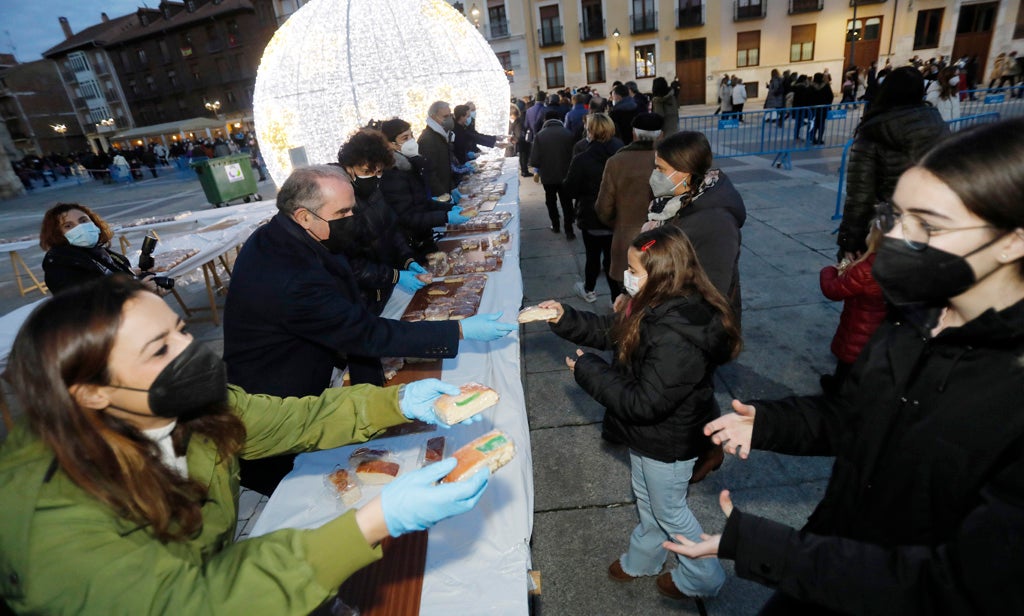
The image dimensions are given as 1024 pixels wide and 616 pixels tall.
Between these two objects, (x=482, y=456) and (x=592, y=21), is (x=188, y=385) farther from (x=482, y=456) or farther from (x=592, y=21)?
(x=592, y=21)

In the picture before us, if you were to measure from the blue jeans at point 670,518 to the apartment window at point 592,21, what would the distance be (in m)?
35.6

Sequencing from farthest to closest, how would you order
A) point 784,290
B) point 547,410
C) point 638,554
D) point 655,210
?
1. point 784,290
2. point 547,410
3. point 655,210
4. point 638,554

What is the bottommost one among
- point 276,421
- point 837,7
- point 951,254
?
point 276,421

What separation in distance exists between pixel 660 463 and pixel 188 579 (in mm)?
1804

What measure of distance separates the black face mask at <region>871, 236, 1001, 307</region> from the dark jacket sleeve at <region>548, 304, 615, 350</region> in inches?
54.9

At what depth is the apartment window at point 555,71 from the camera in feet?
110

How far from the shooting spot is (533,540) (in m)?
2.91

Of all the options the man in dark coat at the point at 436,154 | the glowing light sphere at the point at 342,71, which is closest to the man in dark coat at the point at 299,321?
the man in dark coat at the point at 436,154

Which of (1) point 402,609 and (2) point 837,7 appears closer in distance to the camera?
(1) point 402,609

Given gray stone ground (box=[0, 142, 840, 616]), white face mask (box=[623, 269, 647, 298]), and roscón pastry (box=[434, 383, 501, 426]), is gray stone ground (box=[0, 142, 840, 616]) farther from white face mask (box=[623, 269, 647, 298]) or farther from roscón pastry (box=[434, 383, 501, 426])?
white face mask (box=[623, 269, 647, 298])

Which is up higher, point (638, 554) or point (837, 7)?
point (837, 7)

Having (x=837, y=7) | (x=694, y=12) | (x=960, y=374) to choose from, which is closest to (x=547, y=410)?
(x=960, y=374)

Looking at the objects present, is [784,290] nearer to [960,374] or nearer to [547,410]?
[547,410]

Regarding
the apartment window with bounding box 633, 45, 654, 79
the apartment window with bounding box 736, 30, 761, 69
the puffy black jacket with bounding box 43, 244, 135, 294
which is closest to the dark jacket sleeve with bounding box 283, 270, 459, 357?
the puffy black jacket with bounding box 43, 244, 135, 294
